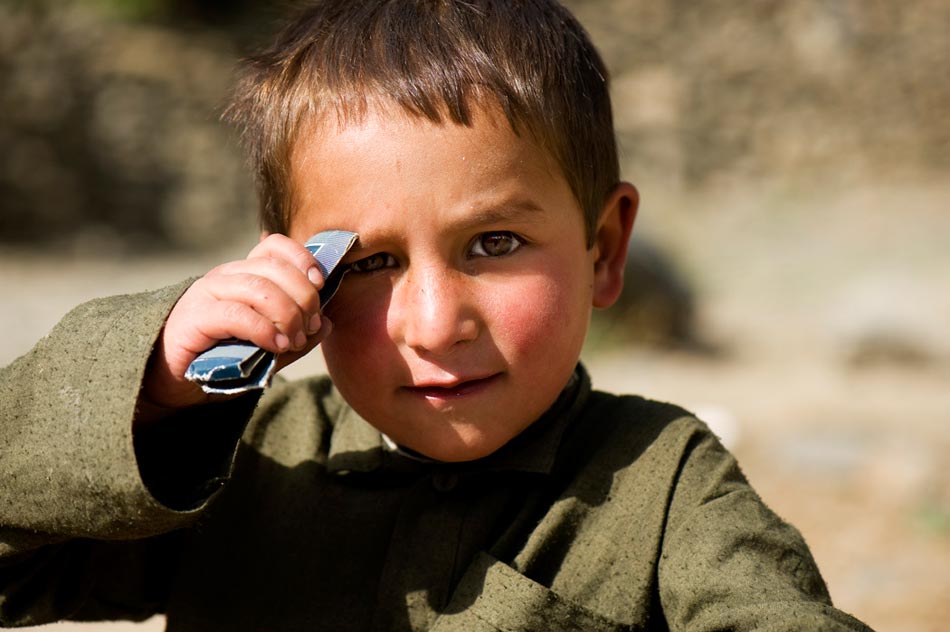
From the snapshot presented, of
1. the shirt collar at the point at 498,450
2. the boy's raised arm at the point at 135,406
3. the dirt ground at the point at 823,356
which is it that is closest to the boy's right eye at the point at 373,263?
the boy's raised arm at the point at 135,406

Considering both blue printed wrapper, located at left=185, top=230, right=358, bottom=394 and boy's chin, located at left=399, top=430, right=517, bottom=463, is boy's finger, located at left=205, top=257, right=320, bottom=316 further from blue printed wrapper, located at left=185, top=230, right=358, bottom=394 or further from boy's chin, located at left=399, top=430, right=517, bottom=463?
boy's chin, located at left=399, top=430, right=517, bottom=463

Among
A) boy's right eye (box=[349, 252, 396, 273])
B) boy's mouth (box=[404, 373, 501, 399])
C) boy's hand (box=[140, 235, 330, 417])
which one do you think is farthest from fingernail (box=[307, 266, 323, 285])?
boy's mouth (box=[404, 373, 501, 399])

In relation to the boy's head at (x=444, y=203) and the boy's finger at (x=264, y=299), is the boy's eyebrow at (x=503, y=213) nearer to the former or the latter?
the boy's head at (x=444, y=203)

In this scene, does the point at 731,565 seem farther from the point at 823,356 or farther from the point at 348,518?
the point at 823,356

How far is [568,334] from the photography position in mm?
1606

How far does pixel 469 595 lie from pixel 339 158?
2.25 ft

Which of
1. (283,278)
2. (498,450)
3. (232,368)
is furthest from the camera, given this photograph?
(498,450)

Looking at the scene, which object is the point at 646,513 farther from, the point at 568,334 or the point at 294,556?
the point at 294,556

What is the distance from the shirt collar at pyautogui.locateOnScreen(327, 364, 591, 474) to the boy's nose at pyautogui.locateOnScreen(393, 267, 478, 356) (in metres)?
0.28

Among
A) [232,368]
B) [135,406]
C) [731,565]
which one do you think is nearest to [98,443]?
[135,406]

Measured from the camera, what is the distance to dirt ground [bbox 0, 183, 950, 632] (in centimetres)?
357

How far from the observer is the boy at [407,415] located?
143 centimetres

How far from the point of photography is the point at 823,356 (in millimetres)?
6328

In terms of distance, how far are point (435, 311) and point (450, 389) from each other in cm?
13
